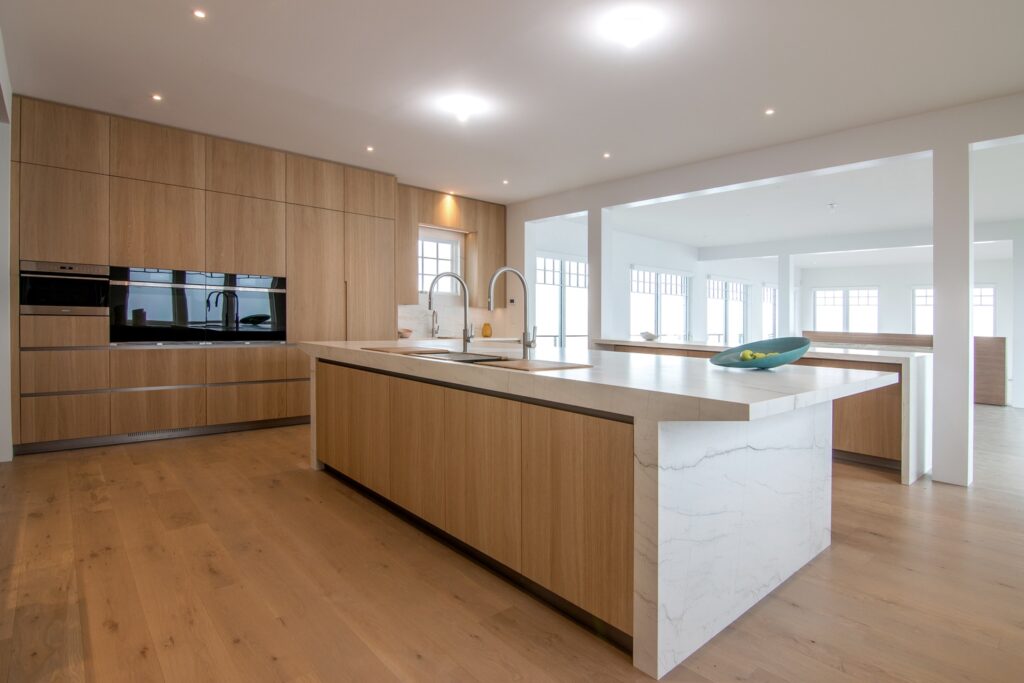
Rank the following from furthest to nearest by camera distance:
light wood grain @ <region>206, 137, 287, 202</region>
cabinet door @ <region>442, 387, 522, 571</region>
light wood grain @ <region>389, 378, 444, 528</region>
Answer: light wood grain @ <region>206, 137, 287, 202</region>, light wood grain @ <region>389, 378, 444, 528</region>, cabinet door @ <region>442, 387, 522, 571</region>

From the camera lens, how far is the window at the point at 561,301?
27.4 feet

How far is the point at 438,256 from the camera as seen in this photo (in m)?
6.88

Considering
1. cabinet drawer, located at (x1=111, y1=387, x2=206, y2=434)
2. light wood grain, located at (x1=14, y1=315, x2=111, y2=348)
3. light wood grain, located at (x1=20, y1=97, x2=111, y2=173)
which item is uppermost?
light wood grain, located at (x1=20, y1=97, x2=111, y2=173)

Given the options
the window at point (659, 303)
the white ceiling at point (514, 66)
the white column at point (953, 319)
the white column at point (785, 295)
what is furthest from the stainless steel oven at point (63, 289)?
the white column at point (785, 295)

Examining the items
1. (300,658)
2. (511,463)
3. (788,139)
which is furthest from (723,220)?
(300,658)

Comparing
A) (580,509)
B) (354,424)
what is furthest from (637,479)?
(354,424)

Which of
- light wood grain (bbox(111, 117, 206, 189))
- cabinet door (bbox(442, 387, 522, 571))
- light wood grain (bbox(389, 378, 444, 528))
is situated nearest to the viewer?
cabinet door (bbox(442, 387, 522, 571))

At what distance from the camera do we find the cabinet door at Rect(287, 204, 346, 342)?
512cm

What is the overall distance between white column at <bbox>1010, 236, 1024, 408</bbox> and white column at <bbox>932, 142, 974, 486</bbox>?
487 cm

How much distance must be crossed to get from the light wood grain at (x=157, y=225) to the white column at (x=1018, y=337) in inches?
380

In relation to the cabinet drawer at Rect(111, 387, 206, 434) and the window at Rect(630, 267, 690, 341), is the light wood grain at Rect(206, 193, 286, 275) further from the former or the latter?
the window at Rect(630, 267, 690, 341)

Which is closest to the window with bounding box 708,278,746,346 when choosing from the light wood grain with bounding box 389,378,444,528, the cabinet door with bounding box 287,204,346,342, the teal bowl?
the cabinet door with bounding box 287,204,346,342

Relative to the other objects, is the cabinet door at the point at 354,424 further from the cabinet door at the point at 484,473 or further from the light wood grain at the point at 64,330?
the light wood grain at the point at 64,330

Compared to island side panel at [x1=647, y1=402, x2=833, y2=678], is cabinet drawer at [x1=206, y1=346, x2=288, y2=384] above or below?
above
